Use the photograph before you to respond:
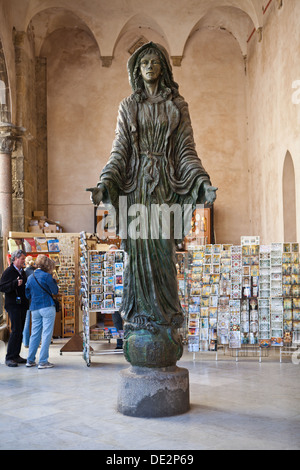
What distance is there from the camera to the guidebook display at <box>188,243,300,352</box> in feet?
24.4

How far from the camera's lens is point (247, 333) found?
24.5 ft

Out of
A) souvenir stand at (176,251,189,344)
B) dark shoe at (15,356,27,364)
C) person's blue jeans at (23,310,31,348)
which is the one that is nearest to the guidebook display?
souvenir stand at (176,251,189,344)

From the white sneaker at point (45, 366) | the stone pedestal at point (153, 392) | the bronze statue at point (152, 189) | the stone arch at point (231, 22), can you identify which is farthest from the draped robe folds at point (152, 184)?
the stone arch at point (231, 22)

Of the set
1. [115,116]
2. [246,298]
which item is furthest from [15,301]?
[115,116]

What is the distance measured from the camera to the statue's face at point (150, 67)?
188 inches

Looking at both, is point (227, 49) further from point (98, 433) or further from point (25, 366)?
point (98, 433)

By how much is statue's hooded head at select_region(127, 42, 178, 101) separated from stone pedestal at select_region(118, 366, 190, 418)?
2.36 m

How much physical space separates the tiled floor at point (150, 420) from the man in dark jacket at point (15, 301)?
10.1 inches

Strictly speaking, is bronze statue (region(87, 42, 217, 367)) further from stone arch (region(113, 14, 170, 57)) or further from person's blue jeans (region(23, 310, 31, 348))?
stone arch (region(113, 14, 170, 57))

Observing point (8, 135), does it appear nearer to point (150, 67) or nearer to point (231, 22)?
point (231, 22)

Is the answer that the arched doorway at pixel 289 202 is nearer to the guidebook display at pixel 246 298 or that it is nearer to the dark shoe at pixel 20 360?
the guidebook display at pixel 246 298

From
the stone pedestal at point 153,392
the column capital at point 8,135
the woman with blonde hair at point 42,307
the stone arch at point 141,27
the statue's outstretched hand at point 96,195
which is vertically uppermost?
the stone arch at point 141,27

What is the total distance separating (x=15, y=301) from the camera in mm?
7312

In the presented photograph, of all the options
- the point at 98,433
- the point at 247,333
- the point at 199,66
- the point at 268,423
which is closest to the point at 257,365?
the point at 247,333
